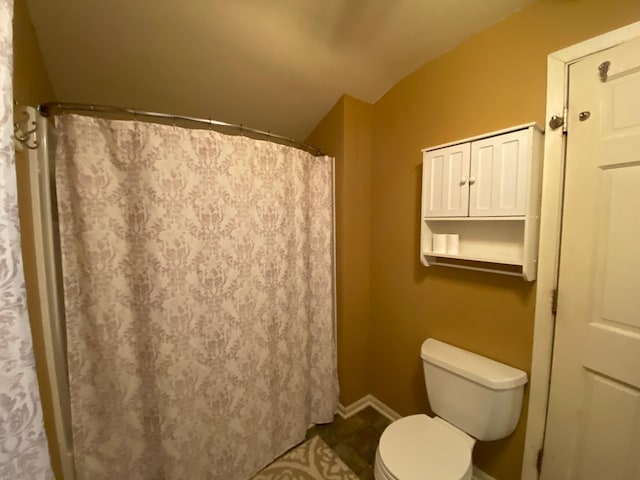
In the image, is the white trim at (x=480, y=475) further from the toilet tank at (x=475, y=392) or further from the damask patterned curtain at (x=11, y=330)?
the damask patterned curtain at (x=11, y=330)

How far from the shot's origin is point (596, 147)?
911mm

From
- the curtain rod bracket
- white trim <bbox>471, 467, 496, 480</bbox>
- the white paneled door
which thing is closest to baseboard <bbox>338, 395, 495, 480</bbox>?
white trim <bbox>471, 467, 496, 480</bbox>

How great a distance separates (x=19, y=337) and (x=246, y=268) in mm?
876

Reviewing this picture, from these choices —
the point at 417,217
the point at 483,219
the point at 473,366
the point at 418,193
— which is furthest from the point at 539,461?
the point at 418,193

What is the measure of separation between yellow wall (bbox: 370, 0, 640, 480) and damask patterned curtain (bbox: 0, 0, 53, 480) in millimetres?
1544

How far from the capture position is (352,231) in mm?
1711

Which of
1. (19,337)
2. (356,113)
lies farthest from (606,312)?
(19,337)

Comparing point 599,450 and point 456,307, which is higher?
point 456,307

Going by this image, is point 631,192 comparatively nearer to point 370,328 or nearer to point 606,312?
point 606,312

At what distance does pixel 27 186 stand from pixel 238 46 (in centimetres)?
109

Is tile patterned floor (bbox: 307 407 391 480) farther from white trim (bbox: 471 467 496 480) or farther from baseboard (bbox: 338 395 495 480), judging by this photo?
white trim (bbox: 471 467 496 480)

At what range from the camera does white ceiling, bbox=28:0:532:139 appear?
3.59 ft

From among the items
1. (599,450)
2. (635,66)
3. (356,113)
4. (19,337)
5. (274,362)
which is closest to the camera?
(19,337)

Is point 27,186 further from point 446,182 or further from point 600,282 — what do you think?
point 600,282
